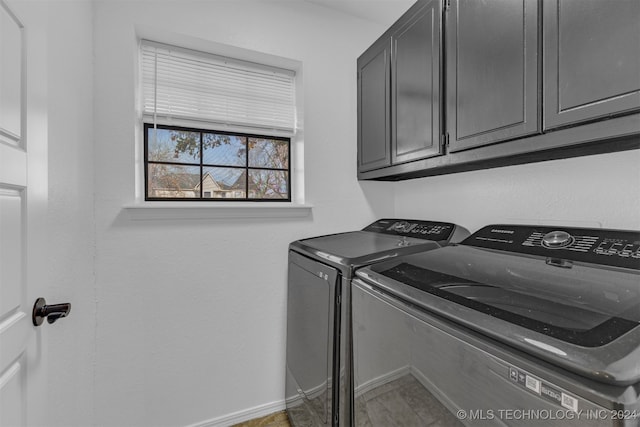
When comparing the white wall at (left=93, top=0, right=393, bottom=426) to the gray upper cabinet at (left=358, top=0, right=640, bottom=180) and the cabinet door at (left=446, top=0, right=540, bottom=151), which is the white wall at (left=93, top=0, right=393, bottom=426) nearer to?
the gray upper cabinet at (left=358, top=0, right=640, bottom=180)

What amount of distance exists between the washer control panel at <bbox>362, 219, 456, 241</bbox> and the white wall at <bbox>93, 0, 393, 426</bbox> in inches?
5.9

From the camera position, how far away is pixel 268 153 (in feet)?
6.90

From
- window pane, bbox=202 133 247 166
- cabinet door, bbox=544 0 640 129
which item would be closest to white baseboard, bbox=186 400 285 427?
window pane, bbox=202 133 247 166

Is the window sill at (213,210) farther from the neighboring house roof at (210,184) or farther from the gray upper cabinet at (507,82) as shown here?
the gray upper cabinet at (507,82)

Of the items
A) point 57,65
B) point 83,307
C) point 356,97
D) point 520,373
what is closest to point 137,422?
point 83,307

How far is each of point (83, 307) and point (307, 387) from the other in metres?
1.17

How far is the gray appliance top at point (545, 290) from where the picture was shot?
56 centimetres

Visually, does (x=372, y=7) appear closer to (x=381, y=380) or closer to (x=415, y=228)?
(x=415, y=228)

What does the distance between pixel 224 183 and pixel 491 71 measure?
5.18 ft

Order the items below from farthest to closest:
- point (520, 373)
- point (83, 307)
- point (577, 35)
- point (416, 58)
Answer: point (416, 58) → point (83, 307) → point (577, 35) → point (520, 373)

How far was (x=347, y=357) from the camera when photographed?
1249mm

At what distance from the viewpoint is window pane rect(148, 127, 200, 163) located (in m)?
1.81

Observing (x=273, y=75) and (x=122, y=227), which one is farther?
(x=273, y=75)

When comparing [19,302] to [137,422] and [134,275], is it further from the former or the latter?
[137,422]
